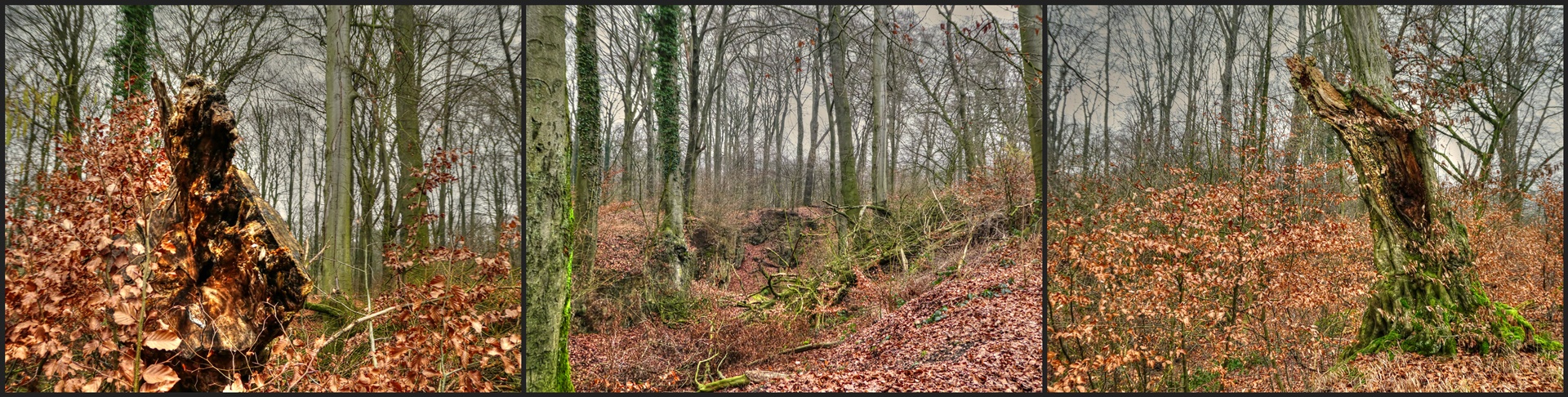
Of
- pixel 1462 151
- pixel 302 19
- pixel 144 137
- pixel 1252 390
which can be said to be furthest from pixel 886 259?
pixel 144 137

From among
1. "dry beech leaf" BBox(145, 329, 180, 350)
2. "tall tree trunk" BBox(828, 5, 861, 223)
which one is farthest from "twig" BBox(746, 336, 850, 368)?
"dry beech leaf" BBox(145, 329, 180, 350)

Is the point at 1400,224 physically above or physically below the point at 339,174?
below

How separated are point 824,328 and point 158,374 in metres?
3.68

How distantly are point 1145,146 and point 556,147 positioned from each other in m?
3.67

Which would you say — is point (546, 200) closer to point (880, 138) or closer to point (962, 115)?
point (962, 115)

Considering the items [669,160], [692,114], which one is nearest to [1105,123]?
[692,114]

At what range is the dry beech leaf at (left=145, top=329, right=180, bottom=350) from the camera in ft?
8.77

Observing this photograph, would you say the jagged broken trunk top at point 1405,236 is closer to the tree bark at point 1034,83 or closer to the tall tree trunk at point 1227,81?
the tall tree trunk at point 1227,81

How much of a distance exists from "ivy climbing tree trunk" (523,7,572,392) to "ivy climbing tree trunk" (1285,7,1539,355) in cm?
479

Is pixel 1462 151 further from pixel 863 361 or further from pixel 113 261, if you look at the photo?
pixel 113 261

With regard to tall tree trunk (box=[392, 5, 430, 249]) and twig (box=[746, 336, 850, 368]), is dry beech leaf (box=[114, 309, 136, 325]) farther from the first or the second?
twig (box=[746, 336, 850, 368])

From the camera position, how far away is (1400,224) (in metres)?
4.11

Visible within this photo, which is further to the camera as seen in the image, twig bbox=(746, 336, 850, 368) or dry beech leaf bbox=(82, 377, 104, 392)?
twig bbox=(746, 336, 850, 368)

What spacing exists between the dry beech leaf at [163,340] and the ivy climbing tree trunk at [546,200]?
150 cm
